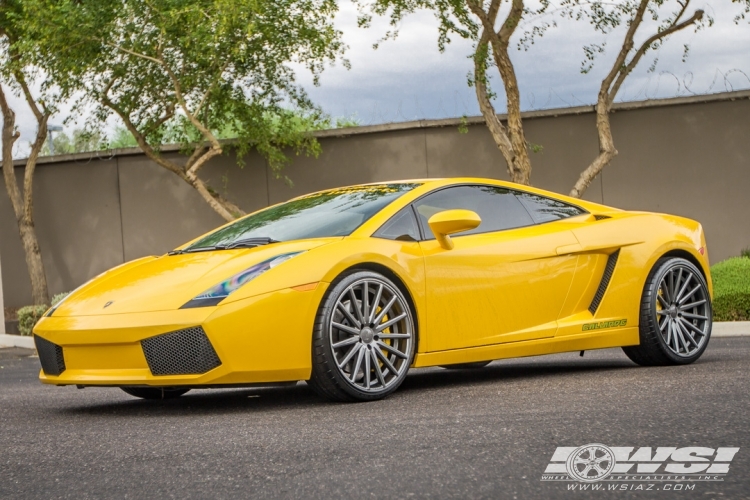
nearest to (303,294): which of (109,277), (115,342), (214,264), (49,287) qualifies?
(214,264)

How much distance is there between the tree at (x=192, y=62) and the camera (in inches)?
572

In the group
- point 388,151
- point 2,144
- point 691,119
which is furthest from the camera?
point 2,144

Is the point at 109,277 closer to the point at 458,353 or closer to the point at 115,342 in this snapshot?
the point at 115,342

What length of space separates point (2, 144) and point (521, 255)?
14.3m

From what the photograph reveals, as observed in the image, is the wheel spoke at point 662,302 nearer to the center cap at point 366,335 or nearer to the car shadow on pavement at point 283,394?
the car shadow on pavement at point 283,394

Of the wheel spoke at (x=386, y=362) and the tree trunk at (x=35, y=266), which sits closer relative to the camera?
the wheel spoke at (x=386, y=362)

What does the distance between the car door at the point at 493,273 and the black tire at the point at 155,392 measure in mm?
1638

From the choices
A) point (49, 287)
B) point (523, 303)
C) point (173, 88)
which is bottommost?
point (49, 287)

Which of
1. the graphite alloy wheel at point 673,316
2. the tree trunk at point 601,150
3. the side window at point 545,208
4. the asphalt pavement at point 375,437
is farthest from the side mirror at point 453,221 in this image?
the tree trunk at point 601,150

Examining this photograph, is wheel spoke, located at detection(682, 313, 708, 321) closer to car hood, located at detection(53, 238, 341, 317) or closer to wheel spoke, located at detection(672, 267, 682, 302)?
wheel spoke, located at detection(672, 267, 682, 302)

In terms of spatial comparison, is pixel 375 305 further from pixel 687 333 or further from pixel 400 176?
pixel 400 176

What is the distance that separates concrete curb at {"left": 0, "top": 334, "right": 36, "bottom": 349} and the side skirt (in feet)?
32.2

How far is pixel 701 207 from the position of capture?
50.7ft

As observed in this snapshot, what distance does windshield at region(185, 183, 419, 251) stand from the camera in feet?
19.0
